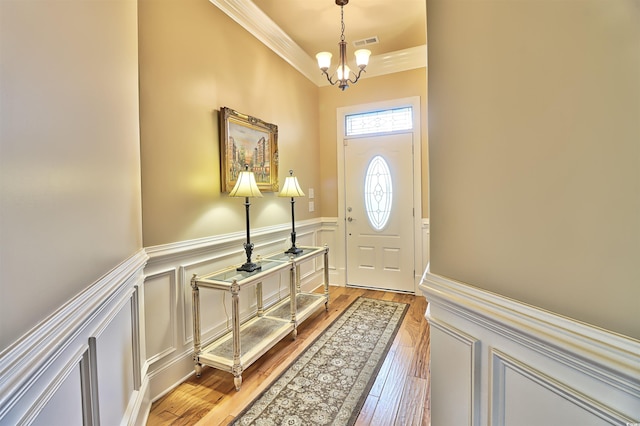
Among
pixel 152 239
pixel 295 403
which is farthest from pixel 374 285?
pixel 152 239

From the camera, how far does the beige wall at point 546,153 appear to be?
1.77 ft

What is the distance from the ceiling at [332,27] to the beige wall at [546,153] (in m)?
2.18

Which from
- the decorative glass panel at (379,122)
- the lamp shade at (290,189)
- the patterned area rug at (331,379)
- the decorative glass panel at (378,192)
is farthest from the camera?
the decorative glass panel at (378,192)

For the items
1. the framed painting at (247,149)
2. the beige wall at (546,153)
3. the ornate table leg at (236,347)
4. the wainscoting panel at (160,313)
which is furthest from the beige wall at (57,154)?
the beige wall at (546,153)

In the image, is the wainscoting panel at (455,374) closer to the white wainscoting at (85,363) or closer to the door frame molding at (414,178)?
the white wainscoting at (85,363)

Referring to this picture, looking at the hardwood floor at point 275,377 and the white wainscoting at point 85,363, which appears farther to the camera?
the hardwood floor at point 275,377

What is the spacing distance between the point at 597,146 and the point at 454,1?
2.22ft

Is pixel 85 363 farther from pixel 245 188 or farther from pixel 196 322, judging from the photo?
pixel 245 188

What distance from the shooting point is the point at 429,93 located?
3.59 ft

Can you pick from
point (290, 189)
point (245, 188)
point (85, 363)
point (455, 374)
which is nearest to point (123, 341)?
point (85, 363)

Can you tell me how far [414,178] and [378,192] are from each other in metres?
0.50

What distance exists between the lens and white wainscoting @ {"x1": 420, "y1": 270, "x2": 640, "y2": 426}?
0.54 meters

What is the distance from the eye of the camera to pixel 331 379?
81.4 inches

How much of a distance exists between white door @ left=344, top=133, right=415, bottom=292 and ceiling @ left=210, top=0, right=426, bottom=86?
103 cm
